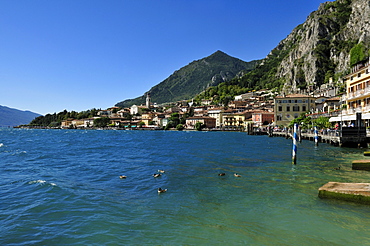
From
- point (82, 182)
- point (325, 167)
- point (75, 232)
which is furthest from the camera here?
point (325, 167)

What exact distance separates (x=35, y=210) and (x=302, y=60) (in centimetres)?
15896

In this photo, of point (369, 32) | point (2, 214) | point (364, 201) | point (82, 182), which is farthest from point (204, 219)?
point (369, 32)

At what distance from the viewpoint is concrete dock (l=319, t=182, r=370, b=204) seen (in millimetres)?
10461

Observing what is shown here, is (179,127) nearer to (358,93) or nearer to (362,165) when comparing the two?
(358,93)

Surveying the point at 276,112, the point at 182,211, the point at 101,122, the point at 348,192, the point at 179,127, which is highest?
the point at 276,112

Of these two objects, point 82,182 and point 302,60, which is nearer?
point 82,182

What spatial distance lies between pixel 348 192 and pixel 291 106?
75729 millimetres

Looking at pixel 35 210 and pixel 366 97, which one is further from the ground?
pixel 366 97

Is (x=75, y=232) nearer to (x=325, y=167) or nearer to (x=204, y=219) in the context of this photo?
(x=204, y=219)

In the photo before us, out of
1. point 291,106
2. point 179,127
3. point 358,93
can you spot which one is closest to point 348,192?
point 358,93

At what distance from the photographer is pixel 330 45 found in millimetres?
140625

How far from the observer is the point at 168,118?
156 m

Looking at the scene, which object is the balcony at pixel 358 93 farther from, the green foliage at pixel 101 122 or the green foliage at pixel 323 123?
the green foliage at pixel 101 122

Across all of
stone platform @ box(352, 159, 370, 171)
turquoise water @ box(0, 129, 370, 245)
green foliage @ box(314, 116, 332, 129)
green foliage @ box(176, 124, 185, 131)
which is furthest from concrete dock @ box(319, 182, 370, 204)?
green foliage @ box(176, 124, 185, 131)
